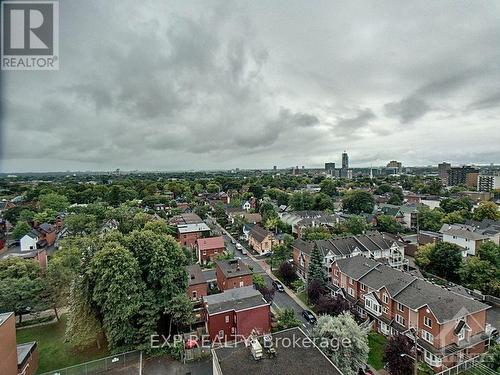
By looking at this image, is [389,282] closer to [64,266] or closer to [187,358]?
[187,358]

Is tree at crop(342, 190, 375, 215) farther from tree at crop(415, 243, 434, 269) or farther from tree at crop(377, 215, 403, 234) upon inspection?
tree at crop(415, 243, 434, 269)

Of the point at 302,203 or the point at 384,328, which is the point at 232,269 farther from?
the point at 302,203

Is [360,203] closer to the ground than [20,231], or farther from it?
farther from it

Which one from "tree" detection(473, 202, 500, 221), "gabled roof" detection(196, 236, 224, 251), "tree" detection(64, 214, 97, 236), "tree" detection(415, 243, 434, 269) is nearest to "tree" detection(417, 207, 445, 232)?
"tree" detection(473, 202, 500, 221)

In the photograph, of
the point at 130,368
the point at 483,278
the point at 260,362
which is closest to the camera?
the point at 260,362

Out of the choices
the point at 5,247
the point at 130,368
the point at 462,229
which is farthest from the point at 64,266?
the point at 462,229

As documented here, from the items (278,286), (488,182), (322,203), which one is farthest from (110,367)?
(488,182)
